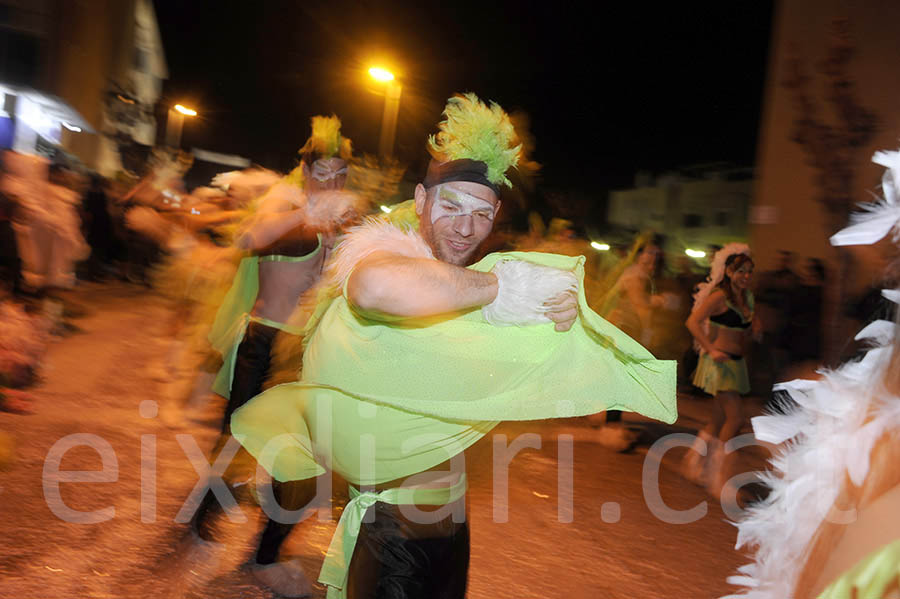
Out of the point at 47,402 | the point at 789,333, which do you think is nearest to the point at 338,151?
the point at 47,402

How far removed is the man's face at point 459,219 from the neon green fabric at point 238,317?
1.70m

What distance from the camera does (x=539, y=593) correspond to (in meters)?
4.01

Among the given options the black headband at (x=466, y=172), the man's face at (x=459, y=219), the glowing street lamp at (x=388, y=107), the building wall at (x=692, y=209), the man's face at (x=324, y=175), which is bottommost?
the man's face at (x=459, y=219)

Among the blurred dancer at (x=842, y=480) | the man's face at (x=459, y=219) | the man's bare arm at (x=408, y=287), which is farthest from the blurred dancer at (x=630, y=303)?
the blurred dancer at (x=842, y=480)

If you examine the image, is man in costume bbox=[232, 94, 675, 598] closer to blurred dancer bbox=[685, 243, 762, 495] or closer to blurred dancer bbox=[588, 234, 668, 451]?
blurred dancer bbox=[685, 243, 762, 495]

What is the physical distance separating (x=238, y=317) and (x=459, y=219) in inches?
81.9

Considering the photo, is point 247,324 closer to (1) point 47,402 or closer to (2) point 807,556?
(2) point 807,556

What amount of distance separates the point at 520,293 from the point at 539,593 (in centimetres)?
270

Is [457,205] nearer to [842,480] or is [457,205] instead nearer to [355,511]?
[355,511]

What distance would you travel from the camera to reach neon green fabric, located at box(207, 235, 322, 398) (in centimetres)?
380

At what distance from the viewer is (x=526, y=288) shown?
1.88 meters

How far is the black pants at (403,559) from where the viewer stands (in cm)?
204

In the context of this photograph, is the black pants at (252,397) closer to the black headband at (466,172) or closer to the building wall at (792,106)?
the black headband at (466,172)

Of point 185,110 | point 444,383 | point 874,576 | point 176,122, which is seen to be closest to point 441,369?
point 444,383
